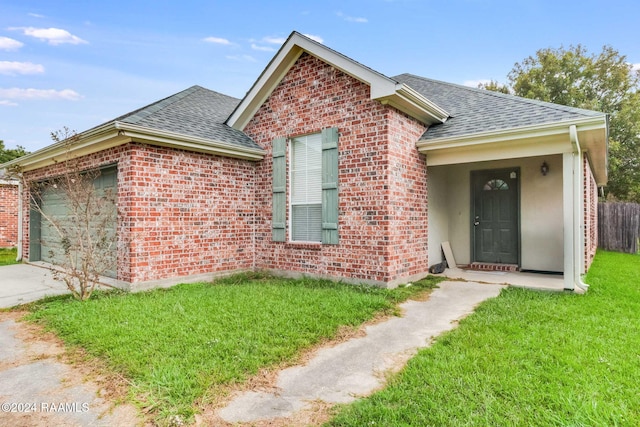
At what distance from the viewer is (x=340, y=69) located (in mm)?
6438

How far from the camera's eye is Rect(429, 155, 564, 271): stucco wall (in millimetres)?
7266

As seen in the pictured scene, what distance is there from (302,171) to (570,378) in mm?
5429

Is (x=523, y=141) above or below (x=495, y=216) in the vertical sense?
above

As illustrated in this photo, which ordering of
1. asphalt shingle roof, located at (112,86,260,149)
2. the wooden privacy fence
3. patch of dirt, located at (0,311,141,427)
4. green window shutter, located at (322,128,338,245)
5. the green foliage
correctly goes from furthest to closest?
1. the green foliage
2. the wooden privacy fence
3. green window shutter, located at (322,128,338,245)
4. asphalt shingle roof, located at (112,86,260,149)
5. patch of dirt, located at (0,311,141,427)

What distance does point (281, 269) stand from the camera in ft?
24.0

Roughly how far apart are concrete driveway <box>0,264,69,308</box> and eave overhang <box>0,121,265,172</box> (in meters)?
2.40

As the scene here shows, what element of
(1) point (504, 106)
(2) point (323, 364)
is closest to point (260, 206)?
(2) point (323, 364)

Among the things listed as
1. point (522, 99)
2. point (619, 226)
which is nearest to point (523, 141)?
point (522, 99)

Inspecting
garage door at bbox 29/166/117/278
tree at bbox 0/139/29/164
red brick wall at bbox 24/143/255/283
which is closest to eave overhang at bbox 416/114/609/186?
red brick wall at bbox 24/143/255/283

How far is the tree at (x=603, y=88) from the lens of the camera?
2080 cm

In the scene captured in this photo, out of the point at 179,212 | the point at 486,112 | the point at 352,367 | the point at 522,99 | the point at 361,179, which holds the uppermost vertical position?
the point at 522,99

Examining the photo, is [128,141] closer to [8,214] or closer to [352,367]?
[352,367]

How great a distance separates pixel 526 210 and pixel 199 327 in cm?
712

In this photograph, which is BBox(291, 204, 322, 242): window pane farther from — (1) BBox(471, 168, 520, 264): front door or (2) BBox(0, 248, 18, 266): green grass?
(2) BBox(0, 248, 18, 266): green grass
